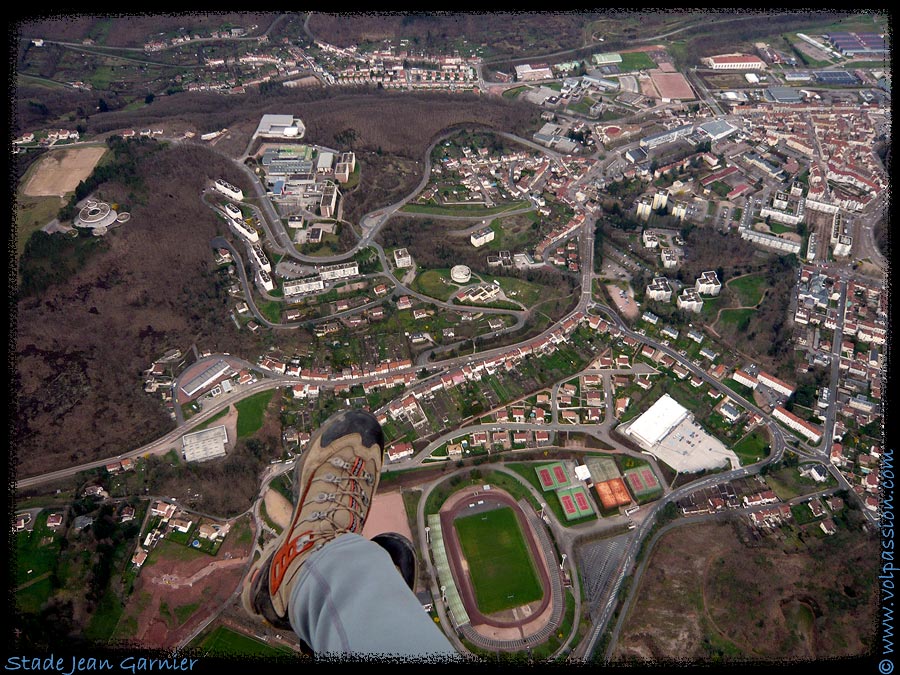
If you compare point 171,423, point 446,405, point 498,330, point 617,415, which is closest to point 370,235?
point 498,330

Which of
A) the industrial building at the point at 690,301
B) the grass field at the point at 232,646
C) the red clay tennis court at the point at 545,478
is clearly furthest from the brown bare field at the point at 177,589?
the industrial building at the point at 690,301

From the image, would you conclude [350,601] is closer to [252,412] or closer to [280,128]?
[252,412]

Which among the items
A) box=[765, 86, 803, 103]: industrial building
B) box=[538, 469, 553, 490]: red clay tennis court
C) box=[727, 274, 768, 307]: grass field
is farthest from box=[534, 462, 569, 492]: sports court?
box=[765, 86, 803, 103]: industrial building

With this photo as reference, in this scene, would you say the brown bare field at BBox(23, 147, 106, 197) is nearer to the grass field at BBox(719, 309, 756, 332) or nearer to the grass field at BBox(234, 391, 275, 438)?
the grass field at BBox(234, 391, 275, 438)

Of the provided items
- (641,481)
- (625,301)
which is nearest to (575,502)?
(641,481)

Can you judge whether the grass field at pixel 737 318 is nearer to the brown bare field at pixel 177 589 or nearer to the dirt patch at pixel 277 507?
the dirt patch at pixel 277 507

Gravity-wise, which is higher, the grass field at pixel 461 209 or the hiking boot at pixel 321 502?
the hiking boot at pixel 321 502
